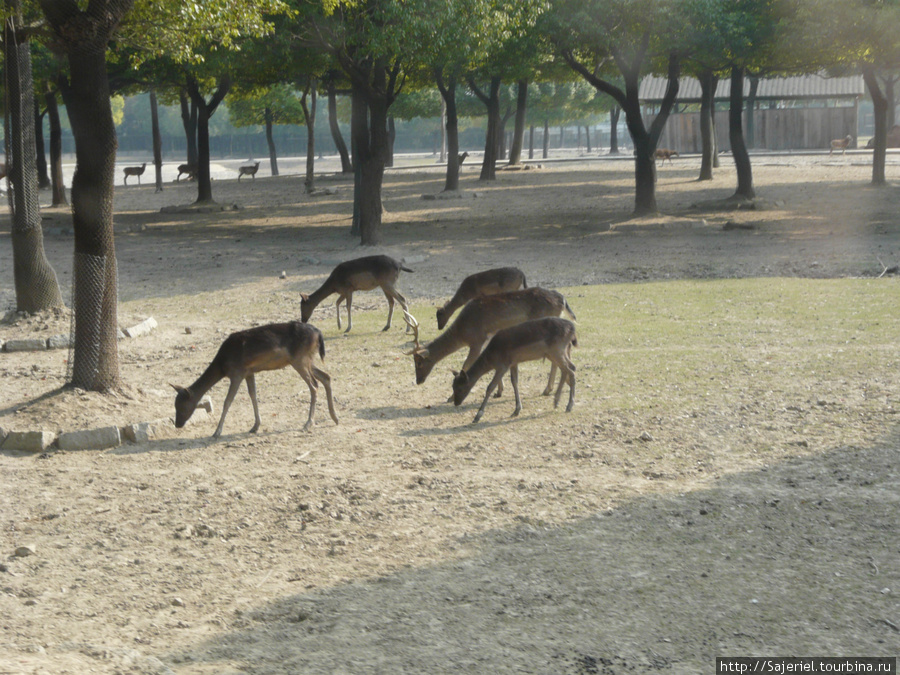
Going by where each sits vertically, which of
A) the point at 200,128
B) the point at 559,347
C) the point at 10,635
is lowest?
the point at 10,635

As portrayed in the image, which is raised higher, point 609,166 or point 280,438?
point 609,166

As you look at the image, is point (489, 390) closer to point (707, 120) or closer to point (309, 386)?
point (309, 386)

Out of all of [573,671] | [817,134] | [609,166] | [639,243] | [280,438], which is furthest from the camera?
[817,134]

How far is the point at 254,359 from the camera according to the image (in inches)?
310

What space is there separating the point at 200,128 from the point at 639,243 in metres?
15.5

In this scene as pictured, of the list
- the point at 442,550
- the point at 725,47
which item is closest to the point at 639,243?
the point at 725,47

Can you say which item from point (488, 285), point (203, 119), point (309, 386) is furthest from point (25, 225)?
point (203, 119)

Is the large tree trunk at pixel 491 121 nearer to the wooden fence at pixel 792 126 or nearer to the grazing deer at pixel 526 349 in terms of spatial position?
the wooden fence at pixel 792 126

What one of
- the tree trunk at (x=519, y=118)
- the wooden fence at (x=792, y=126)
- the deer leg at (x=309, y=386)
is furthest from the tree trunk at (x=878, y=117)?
the wooden fence at (x=792, y=126)

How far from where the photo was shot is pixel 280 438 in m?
→ 7.84

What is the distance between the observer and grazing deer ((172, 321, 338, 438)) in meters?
7.87

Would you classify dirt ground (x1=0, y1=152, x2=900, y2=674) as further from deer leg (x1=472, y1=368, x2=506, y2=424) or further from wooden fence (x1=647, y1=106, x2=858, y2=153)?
wooden fence (x1=647, y1=106, x2=858, y2=153)

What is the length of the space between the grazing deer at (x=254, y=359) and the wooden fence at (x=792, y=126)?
5389cm

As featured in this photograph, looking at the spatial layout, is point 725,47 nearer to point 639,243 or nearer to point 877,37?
point 877,37
